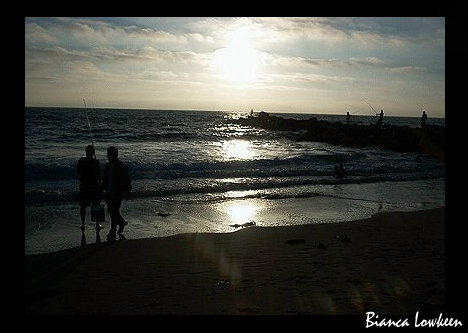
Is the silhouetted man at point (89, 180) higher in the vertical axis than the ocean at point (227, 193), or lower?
higher

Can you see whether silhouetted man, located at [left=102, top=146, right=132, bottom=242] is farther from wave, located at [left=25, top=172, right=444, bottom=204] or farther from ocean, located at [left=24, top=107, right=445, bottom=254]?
wave, located at [left=25, top=172, right=444, bottom=204]

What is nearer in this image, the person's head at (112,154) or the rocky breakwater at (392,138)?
the person's head at (112,154)

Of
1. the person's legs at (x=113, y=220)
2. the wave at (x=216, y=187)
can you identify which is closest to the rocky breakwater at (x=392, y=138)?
the wave at (x=216, y=187)

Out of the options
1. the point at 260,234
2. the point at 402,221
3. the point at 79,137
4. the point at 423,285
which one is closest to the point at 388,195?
the point at 402,221

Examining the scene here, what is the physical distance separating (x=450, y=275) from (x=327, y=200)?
10980mm

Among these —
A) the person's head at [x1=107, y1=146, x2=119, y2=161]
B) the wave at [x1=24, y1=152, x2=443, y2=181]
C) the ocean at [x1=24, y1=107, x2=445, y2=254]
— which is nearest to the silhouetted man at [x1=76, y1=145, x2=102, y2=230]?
the person's head at [x1=107, y1=146, x2=119, y2=161]

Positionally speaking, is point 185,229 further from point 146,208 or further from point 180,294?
point 180,294

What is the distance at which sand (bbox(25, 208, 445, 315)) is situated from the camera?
4.77 m

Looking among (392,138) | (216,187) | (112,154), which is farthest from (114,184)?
(392,138)

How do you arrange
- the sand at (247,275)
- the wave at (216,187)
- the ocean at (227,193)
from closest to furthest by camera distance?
the sand at (247,275) < the ocean at (227,193) < the wave at (216,187)

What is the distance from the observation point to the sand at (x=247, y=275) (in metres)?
4.77

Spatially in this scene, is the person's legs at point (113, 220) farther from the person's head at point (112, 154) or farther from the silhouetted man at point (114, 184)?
the person's head at point (112, 154)

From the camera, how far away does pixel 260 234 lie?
28.5 feet

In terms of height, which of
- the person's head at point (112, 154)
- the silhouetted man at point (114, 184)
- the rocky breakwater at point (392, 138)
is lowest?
the silhouetted man at point (114, 184)
